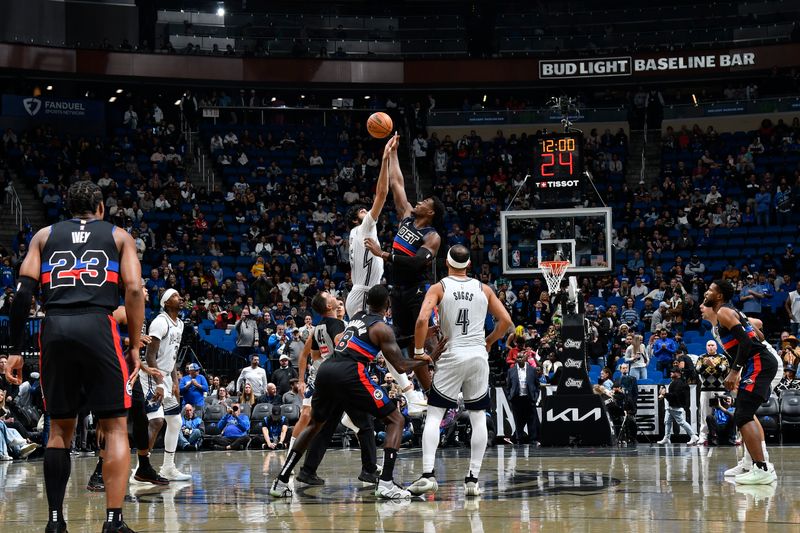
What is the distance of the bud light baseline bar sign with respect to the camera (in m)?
34.2

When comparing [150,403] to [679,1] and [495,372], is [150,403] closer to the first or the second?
[495,372]

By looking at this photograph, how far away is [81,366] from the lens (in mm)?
6961

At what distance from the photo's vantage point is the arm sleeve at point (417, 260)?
1152 centimetres

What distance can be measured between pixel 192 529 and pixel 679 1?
32293 mm

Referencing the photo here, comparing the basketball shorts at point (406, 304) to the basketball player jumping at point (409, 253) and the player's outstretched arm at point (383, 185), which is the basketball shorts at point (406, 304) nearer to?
the basketball player jumping at point (409, 253)

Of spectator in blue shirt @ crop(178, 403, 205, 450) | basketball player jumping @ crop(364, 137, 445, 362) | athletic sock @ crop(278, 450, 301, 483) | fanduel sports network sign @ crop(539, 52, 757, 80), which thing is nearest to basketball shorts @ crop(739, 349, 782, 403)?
basketball player jumping @ crop(364, 137, 445, 362)

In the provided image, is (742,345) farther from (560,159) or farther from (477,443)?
(560,159)

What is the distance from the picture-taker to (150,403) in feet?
37.2

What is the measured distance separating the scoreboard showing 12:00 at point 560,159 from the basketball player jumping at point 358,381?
12.5 m

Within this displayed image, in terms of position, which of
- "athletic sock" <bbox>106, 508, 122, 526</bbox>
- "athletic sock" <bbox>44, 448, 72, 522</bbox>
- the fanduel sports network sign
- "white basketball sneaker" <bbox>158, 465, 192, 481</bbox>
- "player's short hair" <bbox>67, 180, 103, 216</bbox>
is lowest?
"white basketball sneaker" <bbox>158, 465, 192, 481</bbox>

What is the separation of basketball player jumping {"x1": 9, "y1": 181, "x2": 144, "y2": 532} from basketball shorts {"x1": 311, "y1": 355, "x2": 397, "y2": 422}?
3001mm

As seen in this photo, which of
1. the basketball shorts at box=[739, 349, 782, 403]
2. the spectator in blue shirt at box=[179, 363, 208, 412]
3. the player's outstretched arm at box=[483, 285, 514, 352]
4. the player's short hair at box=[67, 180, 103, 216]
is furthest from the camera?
the spectator in blue shirt at box=[179, 363, 208, 412]

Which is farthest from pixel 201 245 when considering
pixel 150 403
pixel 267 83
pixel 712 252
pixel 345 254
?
pixel 150 403

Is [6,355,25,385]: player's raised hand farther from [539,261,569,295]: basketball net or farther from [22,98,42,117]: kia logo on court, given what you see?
[22,98,42,117]: kia logo on court
